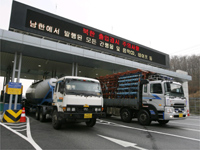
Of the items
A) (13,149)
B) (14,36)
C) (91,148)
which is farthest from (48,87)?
(91,148)

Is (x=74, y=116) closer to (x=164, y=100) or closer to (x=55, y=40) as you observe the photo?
(x=164, y=100)

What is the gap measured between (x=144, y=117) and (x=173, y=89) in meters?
2.39

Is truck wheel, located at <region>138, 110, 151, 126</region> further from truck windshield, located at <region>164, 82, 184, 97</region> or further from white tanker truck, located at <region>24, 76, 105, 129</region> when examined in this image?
white tanker truck, located at <region>24, 76, 105, 129</region>

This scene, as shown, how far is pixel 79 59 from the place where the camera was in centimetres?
1445

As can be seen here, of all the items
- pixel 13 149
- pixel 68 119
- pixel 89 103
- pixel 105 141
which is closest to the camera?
pixel 13 149

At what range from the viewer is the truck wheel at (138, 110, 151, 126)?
876 cm

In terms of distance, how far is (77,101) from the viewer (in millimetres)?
6492

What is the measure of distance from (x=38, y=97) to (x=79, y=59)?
17.4 feet

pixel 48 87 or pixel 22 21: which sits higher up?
pixel 22 21

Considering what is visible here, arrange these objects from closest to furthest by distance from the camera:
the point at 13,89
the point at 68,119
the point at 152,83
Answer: the point at 68,119
the point at 152,83
the point at 13,89

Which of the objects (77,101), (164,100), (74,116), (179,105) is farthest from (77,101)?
(179,105)

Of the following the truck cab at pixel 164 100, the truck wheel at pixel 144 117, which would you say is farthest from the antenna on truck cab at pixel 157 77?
the truck wheel at pixel 144 117

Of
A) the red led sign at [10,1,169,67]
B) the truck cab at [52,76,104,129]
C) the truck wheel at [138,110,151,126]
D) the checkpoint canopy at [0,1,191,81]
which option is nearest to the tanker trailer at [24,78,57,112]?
the truck cab at [52,76,104,129]

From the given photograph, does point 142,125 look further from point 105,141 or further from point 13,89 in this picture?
point 13,89
